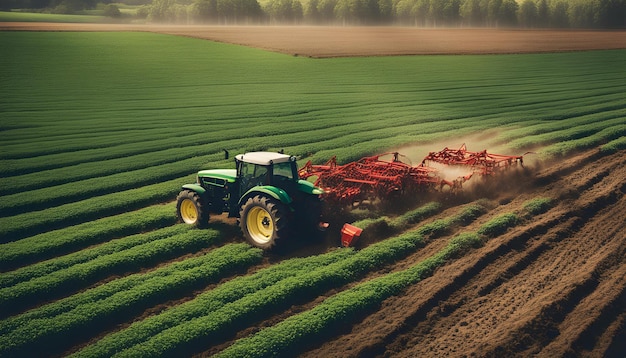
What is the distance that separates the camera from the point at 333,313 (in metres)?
Answer: 9.21

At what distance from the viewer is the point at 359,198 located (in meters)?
14.1

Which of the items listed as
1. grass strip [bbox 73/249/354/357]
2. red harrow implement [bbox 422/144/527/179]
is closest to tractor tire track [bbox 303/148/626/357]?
grass strip [bbox 73/249/354/357]

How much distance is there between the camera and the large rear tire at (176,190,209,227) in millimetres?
12734

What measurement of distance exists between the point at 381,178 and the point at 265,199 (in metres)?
4.08

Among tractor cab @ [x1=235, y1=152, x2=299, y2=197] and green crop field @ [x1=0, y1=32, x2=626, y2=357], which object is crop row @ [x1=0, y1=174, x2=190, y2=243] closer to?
green crop field @ [x1=0, y1=32, x2=626, y2=357]

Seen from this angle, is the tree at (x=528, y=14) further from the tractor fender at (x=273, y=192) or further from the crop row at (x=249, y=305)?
the tractor fender at (x=273, y=192)

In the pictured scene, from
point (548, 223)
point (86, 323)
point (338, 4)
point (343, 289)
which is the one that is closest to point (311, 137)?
point (548, 223)

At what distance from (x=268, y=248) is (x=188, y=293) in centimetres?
206

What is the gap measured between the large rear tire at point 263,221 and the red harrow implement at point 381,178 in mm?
2348

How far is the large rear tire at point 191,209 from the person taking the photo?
12.7m

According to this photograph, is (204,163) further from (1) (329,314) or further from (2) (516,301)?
(2) (516,301)

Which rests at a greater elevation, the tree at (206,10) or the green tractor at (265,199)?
the tree at (206,10)

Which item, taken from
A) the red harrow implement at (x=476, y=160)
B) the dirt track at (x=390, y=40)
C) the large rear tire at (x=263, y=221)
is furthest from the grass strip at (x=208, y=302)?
the dirt track at (x=390, y=40)

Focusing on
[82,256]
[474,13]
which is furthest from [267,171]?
[474,13]
